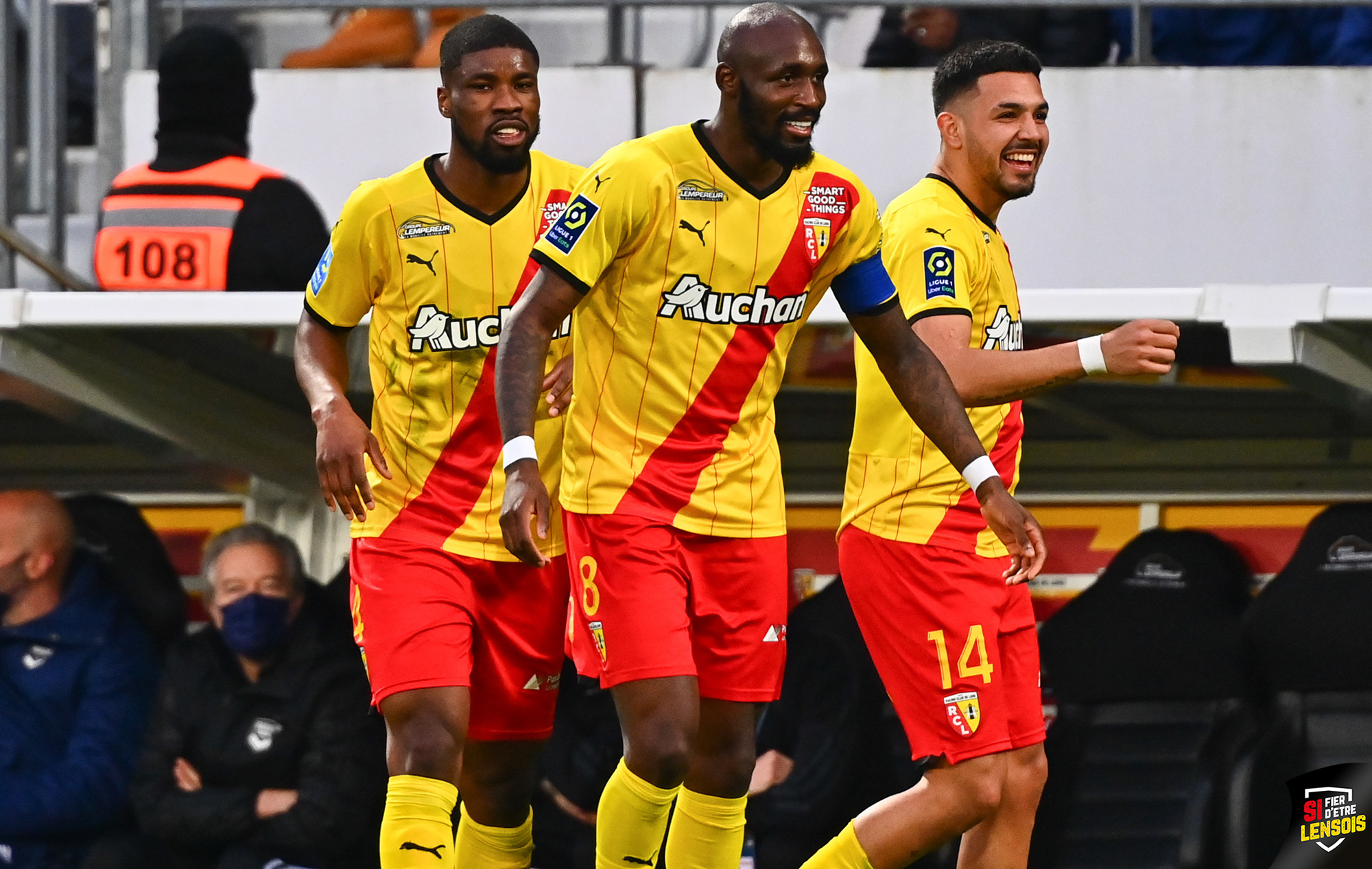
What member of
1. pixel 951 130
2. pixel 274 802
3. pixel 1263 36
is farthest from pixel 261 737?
pixel 1263 36

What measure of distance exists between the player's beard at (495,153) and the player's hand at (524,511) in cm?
87

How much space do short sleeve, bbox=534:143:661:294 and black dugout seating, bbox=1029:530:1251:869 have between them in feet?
8.46

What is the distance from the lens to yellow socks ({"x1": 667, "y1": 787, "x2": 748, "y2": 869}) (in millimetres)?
3885

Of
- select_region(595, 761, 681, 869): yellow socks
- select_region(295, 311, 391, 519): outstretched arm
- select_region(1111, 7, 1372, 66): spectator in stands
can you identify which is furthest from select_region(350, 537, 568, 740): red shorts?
select_region(1111, 7, 1372, 66): spectator in stands

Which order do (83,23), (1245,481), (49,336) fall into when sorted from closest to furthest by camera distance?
(49,336) → (1245,481) → (83,23)

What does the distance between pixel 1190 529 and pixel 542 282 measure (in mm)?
2970

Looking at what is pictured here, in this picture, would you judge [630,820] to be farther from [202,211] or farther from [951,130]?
[202,211]

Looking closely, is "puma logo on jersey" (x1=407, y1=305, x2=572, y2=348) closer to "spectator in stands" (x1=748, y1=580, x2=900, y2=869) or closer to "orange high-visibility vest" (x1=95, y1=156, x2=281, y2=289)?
"orange high-visibility vest" (x1=95, y1=156, x2=281, y2=289)

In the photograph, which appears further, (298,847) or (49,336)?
(298,847)

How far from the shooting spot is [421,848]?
3682mm

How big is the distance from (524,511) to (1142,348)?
1.26 m

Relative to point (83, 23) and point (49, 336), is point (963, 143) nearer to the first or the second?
point (49, 336)

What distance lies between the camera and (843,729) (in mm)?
5547

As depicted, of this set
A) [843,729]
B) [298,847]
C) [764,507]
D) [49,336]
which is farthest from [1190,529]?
[49,336]
